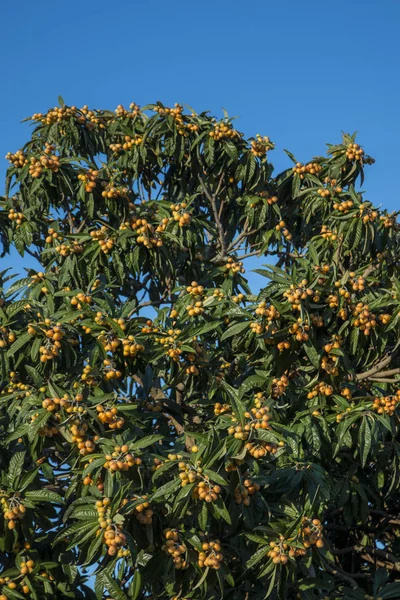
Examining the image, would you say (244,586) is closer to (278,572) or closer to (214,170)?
(278,572)

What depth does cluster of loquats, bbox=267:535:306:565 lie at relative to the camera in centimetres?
524

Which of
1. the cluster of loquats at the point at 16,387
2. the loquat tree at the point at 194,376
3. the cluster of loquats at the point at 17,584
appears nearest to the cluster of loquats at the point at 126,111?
the loquat tree at the point at 194,376

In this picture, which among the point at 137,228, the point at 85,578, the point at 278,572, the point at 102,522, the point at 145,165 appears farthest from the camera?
the point at 145,165

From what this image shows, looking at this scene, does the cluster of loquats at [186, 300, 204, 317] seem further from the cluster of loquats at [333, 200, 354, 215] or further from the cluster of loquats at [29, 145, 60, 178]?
the cluster of loquats at [29, 145, 60, 178]

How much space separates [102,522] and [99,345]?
4.80ft

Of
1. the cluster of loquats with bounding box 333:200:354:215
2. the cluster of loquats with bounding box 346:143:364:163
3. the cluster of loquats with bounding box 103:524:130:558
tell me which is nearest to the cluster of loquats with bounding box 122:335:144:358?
the cluster of loquats with bounding box 103:524:130:558

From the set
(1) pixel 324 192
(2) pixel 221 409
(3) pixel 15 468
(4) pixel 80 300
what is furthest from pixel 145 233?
(3) pixel 15 468

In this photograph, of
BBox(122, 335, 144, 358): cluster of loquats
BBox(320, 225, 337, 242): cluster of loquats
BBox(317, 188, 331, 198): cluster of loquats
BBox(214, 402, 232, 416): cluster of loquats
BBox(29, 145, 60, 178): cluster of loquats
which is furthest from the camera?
BBox(317, 188, 331, 198): cluster of loquats

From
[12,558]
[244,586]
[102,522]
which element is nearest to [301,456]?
[244,586]

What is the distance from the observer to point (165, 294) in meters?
8.46

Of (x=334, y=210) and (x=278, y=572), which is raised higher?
(x=334, y=210)

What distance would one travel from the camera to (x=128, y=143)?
8.96 meters

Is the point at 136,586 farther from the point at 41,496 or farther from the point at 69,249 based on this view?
the point at 69,249

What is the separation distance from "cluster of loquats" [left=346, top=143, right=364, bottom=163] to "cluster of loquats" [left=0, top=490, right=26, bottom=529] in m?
5.17
